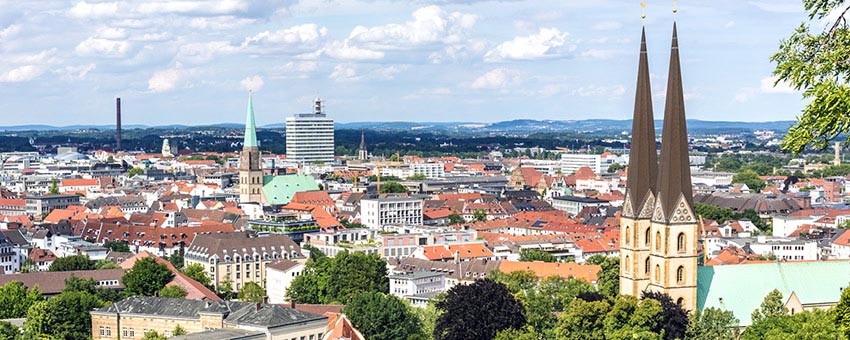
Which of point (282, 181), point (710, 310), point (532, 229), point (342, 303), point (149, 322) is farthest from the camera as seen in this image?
point (282, 181)

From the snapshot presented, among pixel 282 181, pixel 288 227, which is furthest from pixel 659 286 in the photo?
pixel 282 181

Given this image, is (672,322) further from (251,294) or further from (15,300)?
(15,300)

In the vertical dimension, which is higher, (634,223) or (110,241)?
(634,223)

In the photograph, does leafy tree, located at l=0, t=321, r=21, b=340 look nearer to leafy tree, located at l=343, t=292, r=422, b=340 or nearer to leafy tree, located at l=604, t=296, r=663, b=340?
leafy tree, located at l=343, t=292, r=422, b=340

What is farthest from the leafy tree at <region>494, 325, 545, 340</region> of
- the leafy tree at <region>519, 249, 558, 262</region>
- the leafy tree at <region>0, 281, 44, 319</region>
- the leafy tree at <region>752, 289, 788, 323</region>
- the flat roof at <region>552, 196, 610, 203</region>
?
the flat roof at <region>552, 196, 610, 203</region>

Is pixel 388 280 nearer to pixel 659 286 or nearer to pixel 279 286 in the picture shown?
pixel 279 286

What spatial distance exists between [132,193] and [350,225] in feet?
240

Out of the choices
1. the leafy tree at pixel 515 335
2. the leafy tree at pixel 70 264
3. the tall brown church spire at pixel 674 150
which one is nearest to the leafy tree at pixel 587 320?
the leafy tree at pixel 515 335

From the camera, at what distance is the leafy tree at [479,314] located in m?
61.9

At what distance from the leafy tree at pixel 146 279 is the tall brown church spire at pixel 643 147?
37.6 metres

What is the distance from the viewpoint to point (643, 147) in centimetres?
6253

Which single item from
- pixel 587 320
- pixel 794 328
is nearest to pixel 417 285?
pixel 587 320

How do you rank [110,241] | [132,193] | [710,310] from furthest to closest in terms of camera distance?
[132,193] → [110,241] → [710,310]

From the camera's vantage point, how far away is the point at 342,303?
84.4 m
